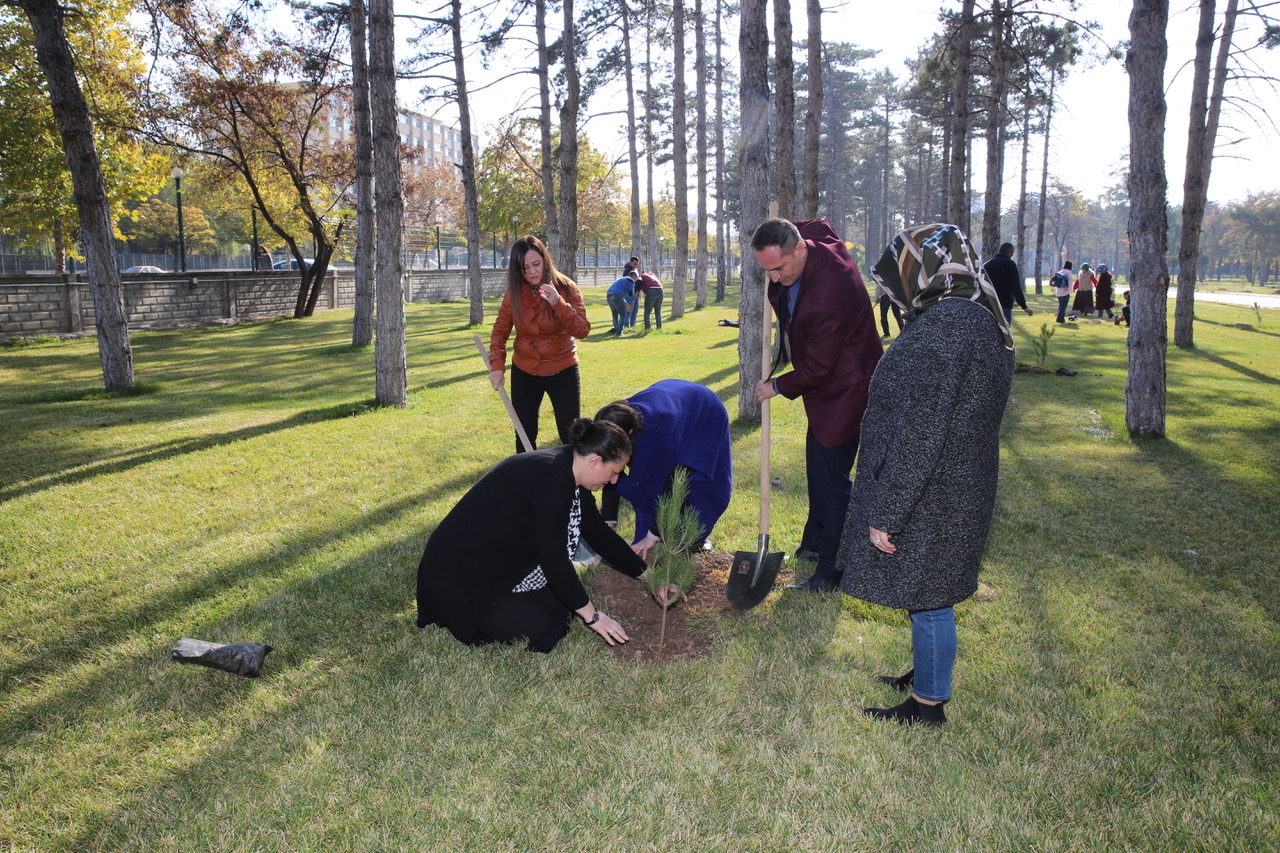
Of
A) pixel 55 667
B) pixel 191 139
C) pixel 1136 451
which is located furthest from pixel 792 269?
pixel 191 139

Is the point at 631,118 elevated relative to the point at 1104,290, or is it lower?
elevated

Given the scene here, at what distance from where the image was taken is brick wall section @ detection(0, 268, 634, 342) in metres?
16.0

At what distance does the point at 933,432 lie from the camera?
251cm

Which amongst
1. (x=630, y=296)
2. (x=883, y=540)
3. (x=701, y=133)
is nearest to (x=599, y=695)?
(x=883, y=540)

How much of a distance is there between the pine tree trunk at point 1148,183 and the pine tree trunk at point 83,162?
11177 millimetres

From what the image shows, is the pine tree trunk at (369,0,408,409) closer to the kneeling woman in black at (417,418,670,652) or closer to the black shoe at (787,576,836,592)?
the kneeling woman in black at (417,418,670,652)

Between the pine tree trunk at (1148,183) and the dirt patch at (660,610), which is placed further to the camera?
the pine tree trunk at (1148,183)

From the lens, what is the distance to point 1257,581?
14.3ft

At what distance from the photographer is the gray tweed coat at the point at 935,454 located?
8.18ft

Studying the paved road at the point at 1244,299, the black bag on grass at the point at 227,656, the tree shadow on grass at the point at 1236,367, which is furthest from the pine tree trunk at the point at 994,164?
the paved road at the point at 1244,299

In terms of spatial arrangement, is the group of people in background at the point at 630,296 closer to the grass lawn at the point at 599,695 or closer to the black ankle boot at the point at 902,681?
the grass lawn at the point at 599,695

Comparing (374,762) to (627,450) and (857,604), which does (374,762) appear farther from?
(857,604)

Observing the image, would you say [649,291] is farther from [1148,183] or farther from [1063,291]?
[1063,291]

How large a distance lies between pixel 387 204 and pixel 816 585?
7084mm
